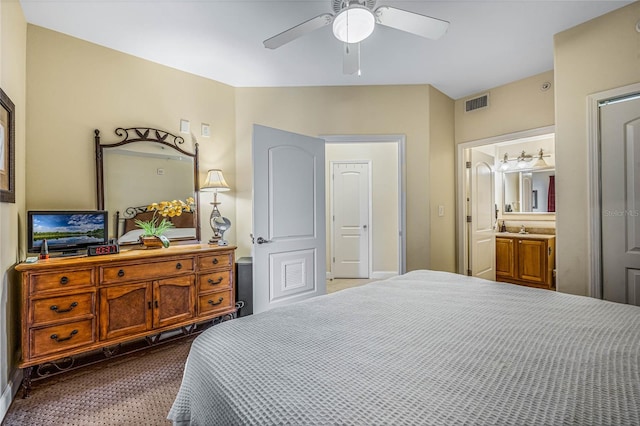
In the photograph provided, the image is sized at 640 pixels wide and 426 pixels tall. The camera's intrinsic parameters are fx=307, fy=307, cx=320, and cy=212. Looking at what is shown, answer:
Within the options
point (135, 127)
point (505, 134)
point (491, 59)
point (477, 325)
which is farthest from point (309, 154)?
point (477, 325)

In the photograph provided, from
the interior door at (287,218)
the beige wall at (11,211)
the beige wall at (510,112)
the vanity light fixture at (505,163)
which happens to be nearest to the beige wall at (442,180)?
the beige wall at (510,112)

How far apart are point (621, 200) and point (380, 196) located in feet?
10.4

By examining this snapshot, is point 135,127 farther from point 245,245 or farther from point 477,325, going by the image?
point 477,325

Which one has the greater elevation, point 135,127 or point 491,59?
point 491,59

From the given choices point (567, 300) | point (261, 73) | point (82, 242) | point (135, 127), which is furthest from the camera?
point (261, 73)

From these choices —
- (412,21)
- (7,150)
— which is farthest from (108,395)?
(412,21)

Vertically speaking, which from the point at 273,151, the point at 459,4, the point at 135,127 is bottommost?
the point at 273,151

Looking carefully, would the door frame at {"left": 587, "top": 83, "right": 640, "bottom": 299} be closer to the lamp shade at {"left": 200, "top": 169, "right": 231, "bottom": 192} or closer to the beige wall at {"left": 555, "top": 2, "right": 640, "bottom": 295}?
the beige wall at {"left": 555, "top": 2, "right": 640, "bottom": 295}

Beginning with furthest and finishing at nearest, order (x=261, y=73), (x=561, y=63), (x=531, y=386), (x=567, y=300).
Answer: (x=261, y=73) < (x=561, y=63) < (x=567, y=300) < (x=531, y=386)

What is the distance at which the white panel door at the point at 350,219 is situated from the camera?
5184 millimetres

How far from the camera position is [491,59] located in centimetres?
295

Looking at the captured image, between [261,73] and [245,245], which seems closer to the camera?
[261,73]

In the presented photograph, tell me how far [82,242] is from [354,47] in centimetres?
253

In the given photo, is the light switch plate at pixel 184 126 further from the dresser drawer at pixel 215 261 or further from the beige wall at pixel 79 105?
the dresser drawer at pixel 215 261
